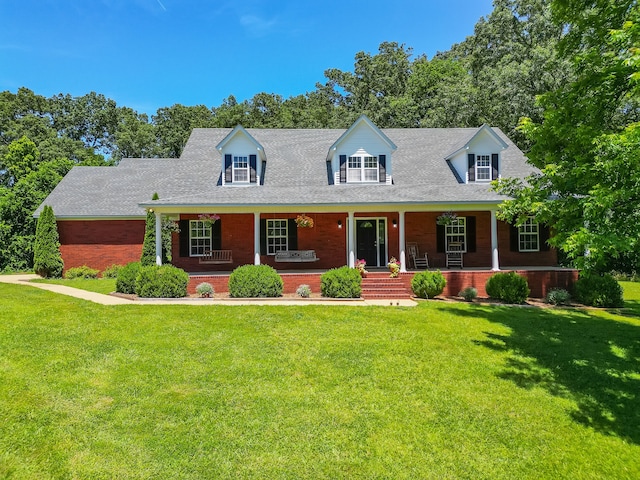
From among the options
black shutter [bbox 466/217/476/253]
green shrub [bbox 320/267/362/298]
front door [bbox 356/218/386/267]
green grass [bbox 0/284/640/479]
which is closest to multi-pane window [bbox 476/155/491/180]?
black shutter [bbox 466/217/476/253]

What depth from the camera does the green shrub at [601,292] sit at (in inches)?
488

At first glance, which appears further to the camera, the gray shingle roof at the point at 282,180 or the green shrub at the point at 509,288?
the gray shingle roof at the point at 282,180

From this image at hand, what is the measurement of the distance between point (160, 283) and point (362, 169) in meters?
9.61

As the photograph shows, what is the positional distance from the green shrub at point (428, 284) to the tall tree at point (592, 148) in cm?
432

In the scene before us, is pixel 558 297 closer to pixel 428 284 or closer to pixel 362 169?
pixel 428 284

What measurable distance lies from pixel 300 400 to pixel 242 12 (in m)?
13.2

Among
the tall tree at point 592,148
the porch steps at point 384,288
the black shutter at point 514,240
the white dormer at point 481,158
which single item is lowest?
the porch steps at point 384,288

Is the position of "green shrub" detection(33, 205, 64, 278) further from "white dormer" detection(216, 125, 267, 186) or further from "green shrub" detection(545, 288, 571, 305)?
"green shrub" detection(545, 288, 571, 305)

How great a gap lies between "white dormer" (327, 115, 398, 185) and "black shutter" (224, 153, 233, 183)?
14.9ft

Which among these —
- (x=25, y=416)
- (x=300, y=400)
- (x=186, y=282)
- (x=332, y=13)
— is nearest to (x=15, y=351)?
(x=25, y=416)

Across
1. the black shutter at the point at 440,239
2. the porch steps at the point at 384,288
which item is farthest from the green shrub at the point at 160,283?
the black shutter at the point at 440,239

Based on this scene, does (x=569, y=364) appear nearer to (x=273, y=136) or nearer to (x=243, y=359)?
(x=243, y=359)

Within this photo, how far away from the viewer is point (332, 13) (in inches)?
625

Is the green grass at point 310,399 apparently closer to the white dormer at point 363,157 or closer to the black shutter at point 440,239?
the black shutter at point 440,239
